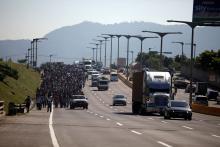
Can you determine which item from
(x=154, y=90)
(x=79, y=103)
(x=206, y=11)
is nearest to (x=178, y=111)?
(x=154, y=90)

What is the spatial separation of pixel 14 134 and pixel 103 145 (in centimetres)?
541

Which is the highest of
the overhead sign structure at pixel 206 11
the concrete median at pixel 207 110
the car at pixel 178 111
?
the overhead sign structure at pixel 206 11

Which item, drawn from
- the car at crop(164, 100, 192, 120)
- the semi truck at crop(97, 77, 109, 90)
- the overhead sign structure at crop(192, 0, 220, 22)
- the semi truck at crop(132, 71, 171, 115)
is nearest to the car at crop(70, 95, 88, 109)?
the overhead sign structure at crop(192, 0, 220, 22)

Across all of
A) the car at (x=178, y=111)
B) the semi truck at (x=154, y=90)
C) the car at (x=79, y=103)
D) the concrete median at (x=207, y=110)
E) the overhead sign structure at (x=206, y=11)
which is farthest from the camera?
the car at (x=79, y=103)

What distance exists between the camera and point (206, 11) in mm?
61688

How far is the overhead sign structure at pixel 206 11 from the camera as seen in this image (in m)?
61.0

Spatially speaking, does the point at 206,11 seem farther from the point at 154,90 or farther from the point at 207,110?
the point at 154,90

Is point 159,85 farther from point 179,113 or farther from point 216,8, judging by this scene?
point 216,8

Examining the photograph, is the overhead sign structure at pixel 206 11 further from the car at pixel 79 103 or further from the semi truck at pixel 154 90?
the car at pixel 79 103

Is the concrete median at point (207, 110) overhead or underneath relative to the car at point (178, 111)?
underneath

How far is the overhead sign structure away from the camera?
60969 millimetres

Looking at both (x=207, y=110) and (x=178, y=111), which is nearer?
(x=178, y=111)

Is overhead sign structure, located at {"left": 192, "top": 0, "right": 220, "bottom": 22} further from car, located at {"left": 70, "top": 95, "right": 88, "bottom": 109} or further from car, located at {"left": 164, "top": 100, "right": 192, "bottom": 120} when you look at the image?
car, located at {"left": 70, "top": 95, "right": 88, "bottom": 109}

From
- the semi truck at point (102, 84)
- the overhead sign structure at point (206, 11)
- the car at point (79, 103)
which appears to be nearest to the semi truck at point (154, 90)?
the overhead sign structure at point (206, 11)
